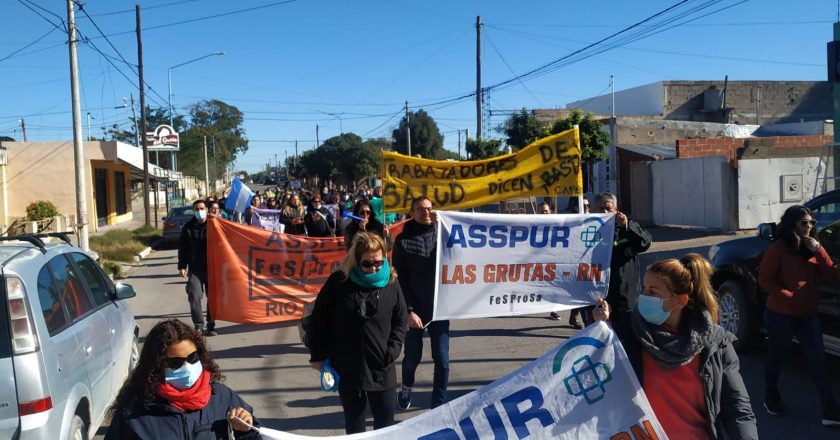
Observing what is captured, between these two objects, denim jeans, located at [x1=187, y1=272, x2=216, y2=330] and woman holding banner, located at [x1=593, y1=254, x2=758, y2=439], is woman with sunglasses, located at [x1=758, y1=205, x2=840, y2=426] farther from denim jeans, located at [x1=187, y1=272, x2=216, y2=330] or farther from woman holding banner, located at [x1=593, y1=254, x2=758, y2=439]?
denim jeans, located at [x1=187, y1=272, x2=216, y2=330]

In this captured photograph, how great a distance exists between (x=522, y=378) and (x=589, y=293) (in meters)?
3.57

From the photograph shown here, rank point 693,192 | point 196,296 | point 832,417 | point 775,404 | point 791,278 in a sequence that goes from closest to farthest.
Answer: point 832,417, point 791,278, point 775,404, point 196,296, point 693,192

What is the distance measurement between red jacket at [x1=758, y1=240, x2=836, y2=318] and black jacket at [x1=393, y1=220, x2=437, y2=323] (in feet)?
8.63

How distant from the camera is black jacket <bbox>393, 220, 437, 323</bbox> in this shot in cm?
564

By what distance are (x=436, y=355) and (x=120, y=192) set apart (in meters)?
35.8

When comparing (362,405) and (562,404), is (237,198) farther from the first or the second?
(562,404)

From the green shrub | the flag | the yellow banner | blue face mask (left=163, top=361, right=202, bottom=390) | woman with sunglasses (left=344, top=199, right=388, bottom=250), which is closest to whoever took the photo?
blue face mask (left=163, top=361, right=202, bottom=390)

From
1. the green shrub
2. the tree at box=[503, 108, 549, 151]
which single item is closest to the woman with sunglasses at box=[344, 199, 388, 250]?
the green shrub

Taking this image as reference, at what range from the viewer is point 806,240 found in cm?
522

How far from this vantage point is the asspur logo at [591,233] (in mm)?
6723

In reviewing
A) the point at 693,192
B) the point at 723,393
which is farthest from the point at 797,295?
the point at 693,192

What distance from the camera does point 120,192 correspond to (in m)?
37.3

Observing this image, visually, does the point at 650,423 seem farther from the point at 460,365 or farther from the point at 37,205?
the point at 37,205

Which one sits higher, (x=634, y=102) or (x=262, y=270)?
(x=634, y=102)
